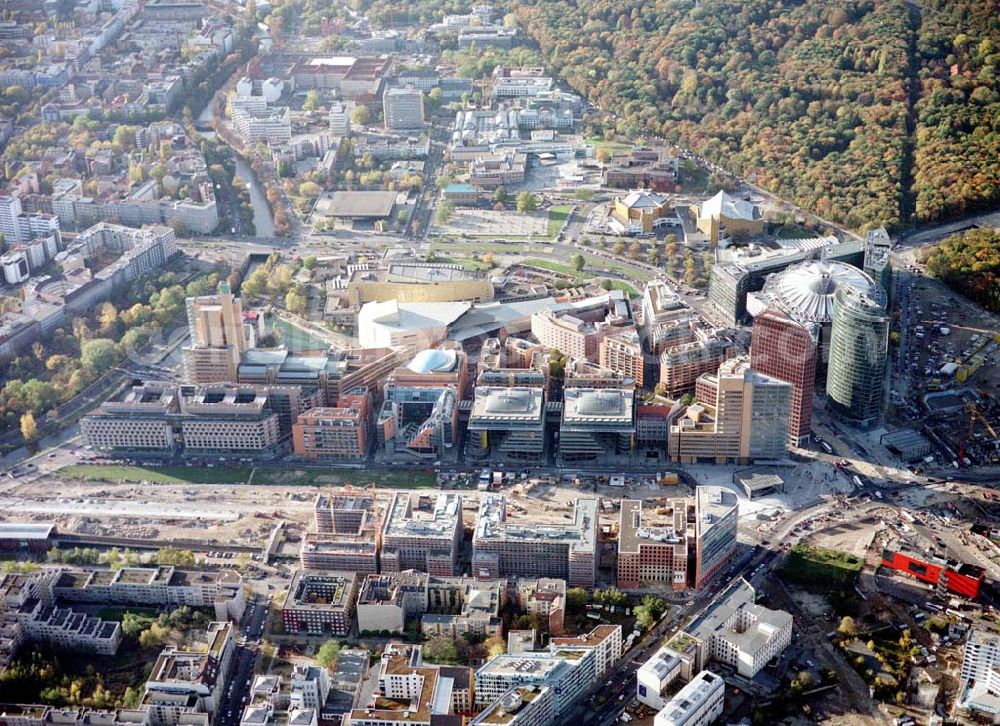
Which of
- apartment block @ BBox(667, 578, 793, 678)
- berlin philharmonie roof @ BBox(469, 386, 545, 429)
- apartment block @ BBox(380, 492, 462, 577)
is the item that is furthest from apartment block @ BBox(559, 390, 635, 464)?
apartment block @ BBox(667, 578, 793, 678)

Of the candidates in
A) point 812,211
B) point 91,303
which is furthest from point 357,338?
point 812,211

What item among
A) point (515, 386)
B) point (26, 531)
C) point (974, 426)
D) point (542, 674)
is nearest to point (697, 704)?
point (542, 674)

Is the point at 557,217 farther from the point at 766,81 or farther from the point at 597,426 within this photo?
the point at 597,426

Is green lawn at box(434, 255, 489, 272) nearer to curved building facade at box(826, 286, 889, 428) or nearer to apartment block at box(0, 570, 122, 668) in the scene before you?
curved building facade at box(826, 286, 889, 428)

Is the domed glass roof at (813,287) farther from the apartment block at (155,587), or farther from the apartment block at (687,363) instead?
the apartment block at (155,587)

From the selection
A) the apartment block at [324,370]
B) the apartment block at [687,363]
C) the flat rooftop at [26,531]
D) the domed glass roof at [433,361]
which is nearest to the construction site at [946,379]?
the apartment block at [687,363]

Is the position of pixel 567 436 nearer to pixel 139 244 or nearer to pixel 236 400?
pixel 236 400
